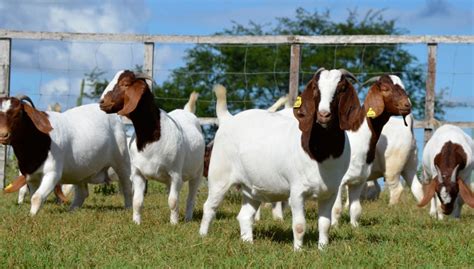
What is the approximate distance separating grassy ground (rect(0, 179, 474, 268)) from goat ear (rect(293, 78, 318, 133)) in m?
1.10

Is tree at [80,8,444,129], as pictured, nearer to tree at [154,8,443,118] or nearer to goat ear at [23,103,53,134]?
tree at [154,8,443,118]

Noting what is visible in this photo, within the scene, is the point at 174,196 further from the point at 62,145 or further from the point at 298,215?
the point at 298,215

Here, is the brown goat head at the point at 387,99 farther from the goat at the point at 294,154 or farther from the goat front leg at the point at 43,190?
the goat front leg at the point at 43,190

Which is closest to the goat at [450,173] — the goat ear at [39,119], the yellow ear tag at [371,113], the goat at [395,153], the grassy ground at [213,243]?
the grassy ground at [213,243]

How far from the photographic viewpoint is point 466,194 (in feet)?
38.5

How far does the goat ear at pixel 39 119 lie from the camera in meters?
11.5

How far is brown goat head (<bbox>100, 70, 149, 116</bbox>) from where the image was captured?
10672mm

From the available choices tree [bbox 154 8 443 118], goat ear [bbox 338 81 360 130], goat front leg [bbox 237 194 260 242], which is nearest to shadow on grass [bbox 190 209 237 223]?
goat front leg [bbox 237 194 260 242]

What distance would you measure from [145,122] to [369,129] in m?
2.64

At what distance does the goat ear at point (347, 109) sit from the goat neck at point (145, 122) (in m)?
3.37

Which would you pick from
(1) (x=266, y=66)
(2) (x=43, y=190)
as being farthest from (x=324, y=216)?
(1) (x=266, y=66)

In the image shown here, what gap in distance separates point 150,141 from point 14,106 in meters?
1.99

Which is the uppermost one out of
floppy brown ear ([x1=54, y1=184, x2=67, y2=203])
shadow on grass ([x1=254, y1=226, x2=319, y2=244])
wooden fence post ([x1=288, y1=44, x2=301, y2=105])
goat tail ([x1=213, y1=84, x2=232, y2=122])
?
wooden fence post ([x1=288, y1=44, x2=301, y2=105])

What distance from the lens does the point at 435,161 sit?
40.7ft
